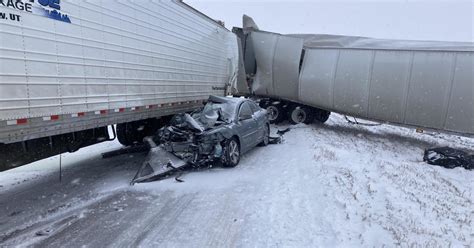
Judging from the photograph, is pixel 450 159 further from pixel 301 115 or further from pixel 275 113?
pixel 275 113

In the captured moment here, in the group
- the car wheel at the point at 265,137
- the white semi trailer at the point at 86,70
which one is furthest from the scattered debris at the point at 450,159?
the white semi trailer at the point at 86,70

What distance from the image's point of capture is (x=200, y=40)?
1231 centimetres

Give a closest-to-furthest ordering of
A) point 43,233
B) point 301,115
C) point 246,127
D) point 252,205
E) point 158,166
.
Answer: point 43,233, point 252,205, point 158,166, point 246,127, point 301,115

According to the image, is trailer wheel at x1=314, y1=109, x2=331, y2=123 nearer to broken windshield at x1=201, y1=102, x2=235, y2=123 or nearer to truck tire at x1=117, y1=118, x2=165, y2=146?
broken windshield at x1=201, y1=102, x2=235, y2=123

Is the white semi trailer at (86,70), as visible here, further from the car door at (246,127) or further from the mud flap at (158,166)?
the car door at (246,127)

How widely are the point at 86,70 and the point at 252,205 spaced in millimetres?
3561

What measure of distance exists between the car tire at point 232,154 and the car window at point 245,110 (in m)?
1.03

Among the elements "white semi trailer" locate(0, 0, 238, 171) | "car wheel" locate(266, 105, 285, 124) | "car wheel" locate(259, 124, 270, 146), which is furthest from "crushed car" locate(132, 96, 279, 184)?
"car wheel" locate(266, 105, 285, 124)

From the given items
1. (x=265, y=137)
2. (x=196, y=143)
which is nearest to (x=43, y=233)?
(x=196, y=143)

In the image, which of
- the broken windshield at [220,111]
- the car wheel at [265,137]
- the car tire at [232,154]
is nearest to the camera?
the car tire at [232,154]

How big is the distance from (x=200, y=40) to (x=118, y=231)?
26.1ft

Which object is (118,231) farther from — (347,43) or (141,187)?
(347,43)

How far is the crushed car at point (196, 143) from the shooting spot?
8.36 m

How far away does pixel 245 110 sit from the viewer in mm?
10578
